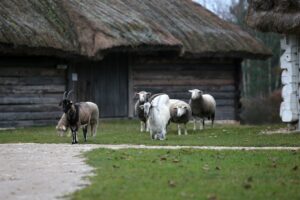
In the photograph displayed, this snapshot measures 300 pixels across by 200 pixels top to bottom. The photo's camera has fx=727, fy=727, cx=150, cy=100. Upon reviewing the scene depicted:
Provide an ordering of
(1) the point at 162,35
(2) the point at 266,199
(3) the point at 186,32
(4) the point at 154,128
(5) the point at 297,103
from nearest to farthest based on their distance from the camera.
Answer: (2) the point at 266,199 < (4) the point at 154,128 < (5) the point at 297,103 < (1) the point at 162,35 < (3) the point at 186,32

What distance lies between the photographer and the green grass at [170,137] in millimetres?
17234

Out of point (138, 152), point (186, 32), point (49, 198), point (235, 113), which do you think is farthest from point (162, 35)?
point (49, 198)

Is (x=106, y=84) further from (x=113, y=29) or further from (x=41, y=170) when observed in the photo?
(x=41, y=170)

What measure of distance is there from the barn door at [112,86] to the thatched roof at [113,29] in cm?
189

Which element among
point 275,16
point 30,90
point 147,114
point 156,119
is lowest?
point 156,119

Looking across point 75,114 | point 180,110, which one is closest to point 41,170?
point 75,114

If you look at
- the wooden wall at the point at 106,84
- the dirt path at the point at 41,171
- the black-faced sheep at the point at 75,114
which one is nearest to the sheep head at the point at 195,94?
the black-faced sheep at the point at 75,114

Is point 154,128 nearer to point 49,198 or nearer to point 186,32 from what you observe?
point 49,198

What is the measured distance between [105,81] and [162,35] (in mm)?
2898

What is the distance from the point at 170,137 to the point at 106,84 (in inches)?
381

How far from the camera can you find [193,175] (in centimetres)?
1068

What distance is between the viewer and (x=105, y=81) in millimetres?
28766

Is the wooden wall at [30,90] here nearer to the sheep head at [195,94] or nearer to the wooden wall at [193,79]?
the wooden wall at [193,79]

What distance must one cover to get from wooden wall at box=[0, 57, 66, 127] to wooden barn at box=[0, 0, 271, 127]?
35 mm
